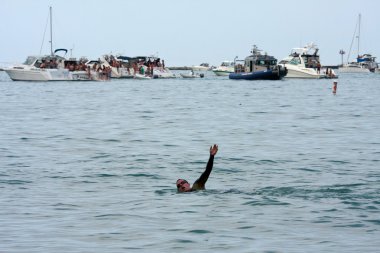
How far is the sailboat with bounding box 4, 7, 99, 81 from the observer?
79.5 metres

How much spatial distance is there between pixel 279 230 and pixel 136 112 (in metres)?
31.9

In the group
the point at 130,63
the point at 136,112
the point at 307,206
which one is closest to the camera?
the point at 307,206

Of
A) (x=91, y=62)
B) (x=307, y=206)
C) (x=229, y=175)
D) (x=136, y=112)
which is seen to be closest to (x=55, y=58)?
(x=91, y=62)

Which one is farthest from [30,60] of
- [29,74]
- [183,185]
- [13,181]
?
[183,185]

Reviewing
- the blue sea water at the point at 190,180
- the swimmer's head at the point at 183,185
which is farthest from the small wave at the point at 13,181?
the swimmer's head at the point at 183,185

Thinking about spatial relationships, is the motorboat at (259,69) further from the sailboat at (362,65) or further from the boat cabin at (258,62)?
the sailboat at (362,65)

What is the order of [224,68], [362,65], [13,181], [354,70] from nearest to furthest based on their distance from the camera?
[13,181], [224,68], [354,70], [362,65]

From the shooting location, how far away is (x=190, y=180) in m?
19.7

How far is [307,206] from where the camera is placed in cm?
1509

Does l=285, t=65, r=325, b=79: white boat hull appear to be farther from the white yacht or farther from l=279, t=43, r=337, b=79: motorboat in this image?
the white yacht

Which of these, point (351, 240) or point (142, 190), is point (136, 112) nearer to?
point (142, 190)

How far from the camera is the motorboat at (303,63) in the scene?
95750 millimetres

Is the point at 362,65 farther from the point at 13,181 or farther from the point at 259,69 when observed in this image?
the point at 13,181

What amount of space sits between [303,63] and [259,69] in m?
6.44
